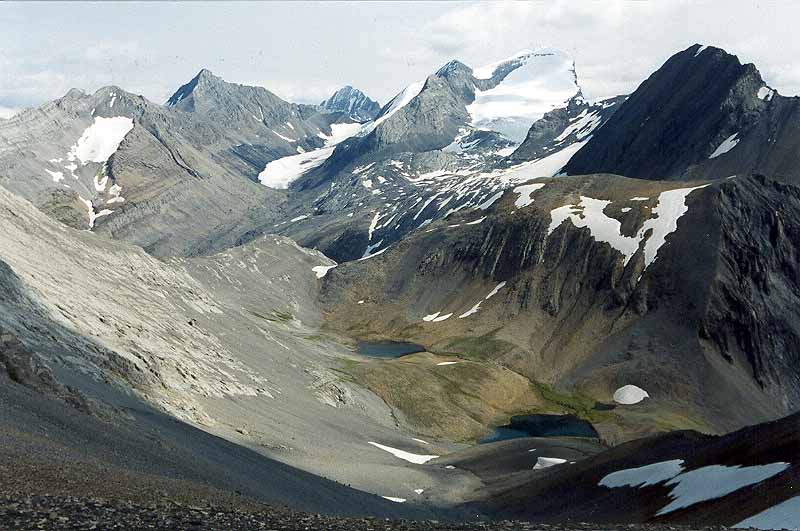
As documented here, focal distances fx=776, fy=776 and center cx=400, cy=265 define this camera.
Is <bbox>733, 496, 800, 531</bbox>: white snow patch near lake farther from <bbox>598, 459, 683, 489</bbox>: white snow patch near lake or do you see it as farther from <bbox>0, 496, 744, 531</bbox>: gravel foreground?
<bbox>598, 459, 683, 489</bbox>: white snow patch near lake

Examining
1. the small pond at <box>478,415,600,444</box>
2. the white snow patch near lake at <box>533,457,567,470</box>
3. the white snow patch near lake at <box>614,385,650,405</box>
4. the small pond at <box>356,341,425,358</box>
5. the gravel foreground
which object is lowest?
the gravel foreground

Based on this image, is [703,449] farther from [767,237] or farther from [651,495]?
[767,237]

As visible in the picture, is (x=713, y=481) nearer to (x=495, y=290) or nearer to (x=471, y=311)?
(x=471, y=311)

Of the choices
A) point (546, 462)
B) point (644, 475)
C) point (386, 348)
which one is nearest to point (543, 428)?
point (546, 462)

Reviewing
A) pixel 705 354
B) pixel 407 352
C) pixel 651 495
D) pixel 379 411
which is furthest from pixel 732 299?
pixel 651 495

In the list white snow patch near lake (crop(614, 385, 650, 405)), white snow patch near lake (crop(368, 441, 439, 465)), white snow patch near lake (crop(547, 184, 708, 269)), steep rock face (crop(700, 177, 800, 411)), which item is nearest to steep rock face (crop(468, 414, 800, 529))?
white snow patch near lake (crop(368, 441, 439, 465))
